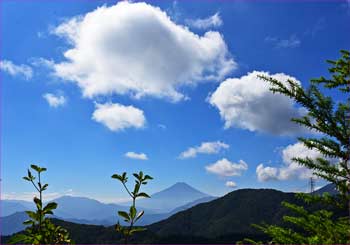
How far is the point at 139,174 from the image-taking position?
2.30 metres

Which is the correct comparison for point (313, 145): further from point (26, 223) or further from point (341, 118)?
point (26, 223)

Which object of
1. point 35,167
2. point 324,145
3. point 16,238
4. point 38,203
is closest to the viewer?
point 16,238

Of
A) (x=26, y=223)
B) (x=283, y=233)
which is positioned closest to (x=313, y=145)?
(x=283, y=233)

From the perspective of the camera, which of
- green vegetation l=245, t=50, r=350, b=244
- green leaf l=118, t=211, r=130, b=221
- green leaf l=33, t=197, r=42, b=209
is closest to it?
green leaf l=33, t=197, r=42, b=209

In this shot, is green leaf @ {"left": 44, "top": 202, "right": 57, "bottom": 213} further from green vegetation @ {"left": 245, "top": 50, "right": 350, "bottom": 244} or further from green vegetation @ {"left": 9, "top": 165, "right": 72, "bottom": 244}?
green vegetation @ {"left": 245, "top": 50, "right": 350, "bottom": 244}

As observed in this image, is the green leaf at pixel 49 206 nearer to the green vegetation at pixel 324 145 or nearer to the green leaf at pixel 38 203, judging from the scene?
the green leaf at pixel 38 203

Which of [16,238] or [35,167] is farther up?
[35,167]

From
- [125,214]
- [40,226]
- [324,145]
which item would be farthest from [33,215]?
[324,145]

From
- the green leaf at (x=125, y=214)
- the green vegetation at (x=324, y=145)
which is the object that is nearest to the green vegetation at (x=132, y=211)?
the green leaf at (x=125, y=214)

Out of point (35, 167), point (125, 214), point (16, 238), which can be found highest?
point (35, 167)

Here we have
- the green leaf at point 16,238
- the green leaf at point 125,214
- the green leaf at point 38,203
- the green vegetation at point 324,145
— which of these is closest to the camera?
the green leaf at point 16,238

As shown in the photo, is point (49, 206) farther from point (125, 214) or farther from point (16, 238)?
point (125, 214)

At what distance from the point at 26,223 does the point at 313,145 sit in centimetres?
633

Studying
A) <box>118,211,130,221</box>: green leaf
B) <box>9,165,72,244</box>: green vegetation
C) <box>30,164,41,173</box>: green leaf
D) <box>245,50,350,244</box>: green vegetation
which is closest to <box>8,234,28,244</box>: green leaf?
<box>9,165,72,244</box>: green vegetation
